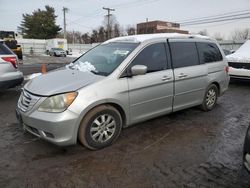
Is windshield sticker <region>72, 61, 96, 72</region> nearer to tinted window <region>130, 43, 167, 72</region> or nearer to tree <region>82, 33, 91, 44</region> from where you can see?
tinted window <region>130, 43, 167, 72</region>

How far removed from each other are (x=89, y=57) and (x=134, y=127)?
1634 mm

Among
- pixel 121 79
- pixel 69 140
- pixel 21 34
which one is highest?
pixel 21 34

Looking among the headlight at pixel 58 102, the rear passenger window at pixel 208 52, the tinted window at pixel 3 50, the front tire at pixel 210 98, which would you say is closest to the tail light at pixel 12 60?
the tinted window at pixel 3 50

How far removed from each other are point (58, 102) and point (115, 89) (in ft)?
2.94

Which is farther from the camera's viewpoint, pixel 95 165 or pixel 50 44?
pixel 50 44

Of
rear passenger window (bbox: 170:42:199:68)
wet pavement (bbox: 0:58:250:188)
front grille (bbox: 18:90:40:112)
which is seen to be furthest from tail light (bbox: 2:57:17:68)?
rear passenger window (bbox: 170:42:199:68)

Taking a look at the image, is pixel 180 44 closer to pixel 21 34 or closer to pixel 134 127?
pixel 134 127

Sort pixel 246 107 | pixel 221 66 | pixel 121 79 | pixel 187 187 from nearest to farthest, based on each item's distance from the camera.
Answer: pixel 187 187 < pixel 121 79 < pixel 221 66 < pixel 246 107

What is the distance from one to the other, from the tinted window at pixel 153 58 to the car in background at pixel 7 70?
3929 mm

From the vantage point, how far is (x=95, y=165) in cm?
355

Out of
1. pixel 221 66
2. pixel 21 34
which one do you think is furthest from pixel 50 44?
pixel 221 66

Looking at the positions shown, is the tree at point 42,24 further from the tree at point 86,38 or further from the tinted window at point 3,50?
the tinted window at point 3,50

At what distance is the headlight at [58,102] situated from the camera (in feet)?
11.8

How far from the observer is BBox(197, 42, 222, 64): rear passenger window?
5738mm
